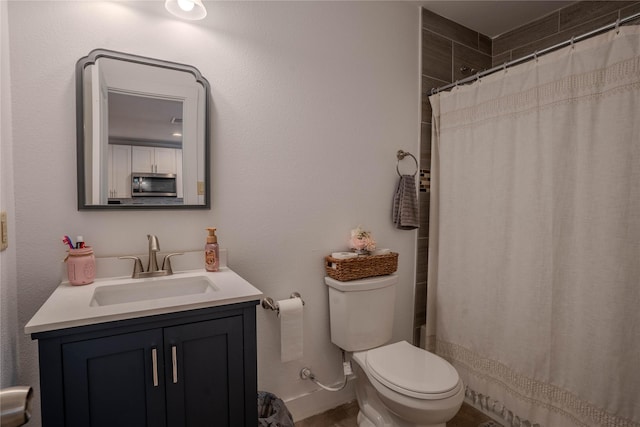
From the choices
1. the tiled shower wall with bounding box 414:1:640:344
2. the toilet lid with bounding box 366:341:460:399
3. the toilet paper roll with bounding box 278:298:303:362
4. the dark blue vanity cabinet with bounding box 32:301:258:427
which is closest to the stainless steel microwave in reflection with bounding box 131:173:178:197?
the dark blue vanity cabinet with bounding box 32:301:258:427

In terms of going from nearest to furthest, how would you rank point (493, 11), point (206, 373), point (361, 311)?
point (206, 373) → point (361, 311) → point (493, 11)

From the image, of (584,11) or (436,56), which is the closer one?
(584,11)

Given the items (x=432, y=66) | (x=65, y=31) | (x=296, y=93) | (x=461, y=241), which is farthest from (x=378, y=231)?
(x=65, y=31)

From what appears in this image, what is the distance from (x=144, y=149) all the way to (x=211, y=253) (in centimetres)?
54

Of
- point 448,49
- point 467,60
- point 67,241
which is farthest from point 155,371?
point 467,60

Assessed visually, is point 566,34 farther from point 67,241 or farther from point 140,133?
point 67,241

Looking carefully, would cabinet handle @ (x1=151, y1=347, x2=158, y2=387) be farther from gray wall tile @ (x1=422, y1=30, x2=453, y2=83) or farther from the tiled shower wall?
gray wall tile @ (x1=422, y1=30, x2=453, y2=83)

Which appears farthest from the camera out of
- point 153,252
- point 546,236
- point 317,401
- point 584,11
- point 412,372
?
point 584,11

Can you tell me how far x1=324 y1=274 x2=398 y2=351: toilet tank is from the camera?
69.9 inches

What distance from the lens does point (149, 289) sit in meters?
1.35

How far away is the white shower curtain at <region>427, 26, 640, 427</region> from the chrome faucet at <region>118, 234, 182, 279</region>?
1.60m

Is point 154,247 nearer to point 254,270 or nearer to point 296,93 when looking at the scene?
point 254,270

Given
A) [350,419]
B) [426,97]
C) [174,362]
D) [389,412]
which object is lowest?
[350,419]

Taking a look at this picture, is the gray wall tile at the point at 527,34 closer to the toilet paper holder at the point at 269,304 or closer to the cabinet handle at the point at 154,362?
the toilet paper holder at the point at 269,304
